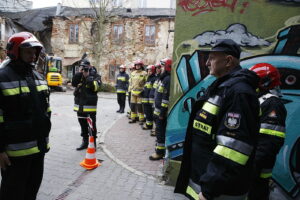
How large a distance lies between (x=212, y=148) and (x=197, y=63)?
2212 millimetres

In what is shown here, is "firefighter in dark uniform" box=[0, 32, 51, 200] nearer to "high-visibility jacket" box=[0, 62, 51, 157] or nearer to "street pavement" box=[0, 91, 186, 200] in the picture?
"high-visibility jacket" box=[0, 62, 51, 157]

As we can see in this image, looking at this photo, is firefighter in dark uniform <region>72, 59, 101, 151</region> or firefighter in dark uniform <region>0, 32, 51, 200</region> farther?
firefighter in dark uniform <region>72, 59, 101, 151</region>

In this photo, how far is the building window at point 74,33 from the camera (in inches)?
1014

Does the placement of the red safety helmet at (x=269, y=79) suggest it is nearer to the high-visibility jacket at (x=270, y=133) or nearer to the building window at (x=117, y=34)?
the high-visibility jacket at (x=270, y=133)

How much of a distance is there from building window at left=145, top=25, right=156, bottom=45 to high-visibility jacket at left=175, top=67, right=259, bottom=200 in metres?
23.0

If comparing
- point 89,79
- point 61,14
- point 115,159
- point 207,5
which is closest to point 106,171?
point 115,159

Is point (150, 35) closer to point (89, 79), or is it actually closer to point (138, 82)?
point (138, 82)

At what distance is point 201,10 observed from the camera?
3750 mm

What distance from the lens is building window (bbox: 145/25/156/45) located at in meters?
24.1

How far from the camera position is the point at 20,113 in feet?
8.30

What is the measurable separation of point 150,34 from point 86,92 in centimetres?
2000

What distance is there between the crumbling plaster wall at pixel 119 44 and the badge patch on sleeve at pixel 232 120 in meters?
22.3

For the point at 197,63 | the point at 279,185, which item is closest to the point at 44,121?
the point at 197,63

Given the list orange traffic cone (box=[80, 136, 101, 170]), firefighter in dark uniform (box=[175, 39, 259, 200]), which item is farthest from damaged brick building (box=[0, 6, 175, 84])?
firefighter in dark uniform (box=[175, 39, 259, 200])
